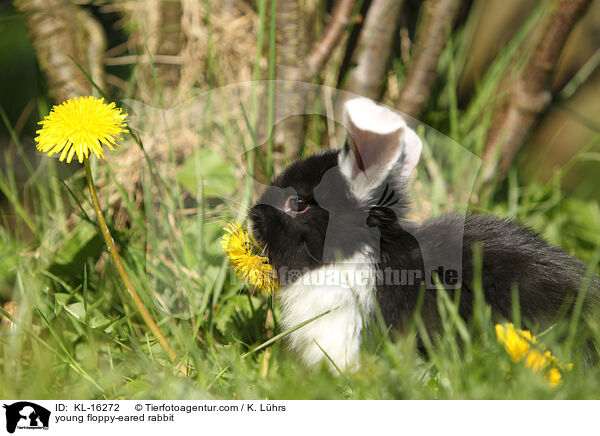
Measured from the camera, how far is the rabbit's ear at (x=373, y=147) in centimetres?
180

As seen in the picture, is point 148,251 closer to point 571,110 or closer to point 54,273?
point 54,273

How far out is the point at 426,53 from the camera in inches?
120

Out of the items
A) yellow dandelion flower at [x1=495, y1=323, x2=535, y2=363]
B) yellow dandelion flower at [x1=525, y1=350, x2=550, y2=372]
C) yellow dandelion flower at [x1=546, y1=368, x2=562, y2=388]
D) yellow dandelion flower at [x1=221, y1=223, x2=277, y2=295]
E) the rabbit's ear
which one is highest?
the rabbit's ear

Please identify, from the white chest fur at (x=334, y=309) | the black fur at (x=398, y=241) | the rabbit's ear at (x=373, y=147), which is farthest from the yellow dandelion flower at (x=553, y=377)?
the rabbit's ear at (x=373, y=147)

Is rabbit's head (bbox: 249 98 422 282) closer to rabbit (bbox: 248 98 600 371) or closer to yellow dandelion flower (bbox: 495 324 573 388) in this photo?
rabbit (bbox: 248 98 600 371)

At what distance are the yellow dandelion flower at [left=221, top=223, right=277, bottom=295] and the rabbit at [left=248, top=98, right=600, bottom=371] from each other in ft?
0.14

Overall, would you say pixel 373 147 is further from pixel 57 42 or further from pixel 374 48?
pixel 57 42

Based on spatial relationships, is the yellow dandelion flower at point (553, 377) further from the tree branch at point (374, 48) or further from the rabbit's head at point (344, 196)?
the tree branch at point (374, 48)

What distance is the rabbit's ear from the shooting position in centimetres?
180

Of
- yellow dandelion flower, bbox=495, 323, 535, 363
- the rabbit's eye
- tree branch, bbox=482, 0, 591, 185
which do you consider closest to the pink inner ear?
the rabbit's eye

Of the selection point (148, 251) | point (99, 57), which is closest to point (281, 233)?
point (148, 251)

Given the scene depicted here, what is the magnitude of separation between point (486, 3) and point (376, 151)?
2168 mm

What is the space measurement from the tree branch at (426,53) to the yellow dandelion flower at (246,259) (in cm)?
146

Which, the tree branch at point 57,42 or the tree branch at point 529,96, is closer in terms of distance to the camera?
the tree branch at point 529,96
